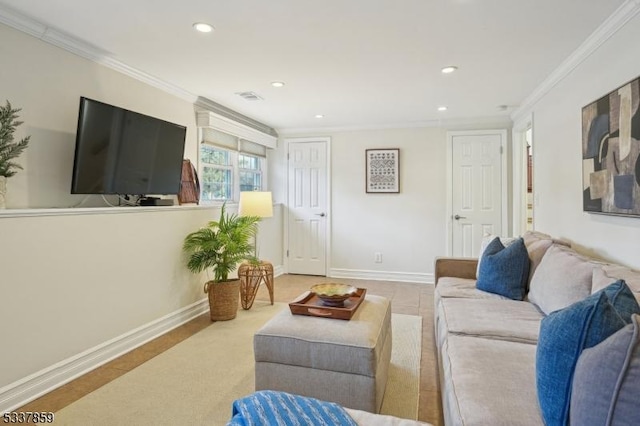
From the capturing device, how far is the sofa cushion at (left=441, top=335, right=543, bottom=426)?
47.2 inches

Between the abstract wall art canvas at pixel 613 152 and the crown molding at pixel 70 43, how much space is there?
344 centimetres

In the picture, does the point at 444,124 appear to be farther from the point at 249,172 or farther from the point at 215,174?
the point at 215,174

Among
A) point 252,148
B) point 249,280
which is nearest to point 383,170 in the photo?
point 252,148

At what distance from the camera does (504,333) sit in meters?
1.91

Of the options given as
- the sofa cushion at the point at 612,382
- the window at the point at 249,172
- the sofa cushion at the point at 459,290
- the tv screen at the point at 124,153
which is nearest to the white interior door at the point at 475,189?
the sofa cushion at the point at 459,290

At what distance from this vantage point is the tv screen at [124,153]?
8.35ft

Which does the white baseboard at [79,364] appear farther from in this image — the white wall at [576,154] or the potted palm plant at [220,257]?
the white wall at [576,154]

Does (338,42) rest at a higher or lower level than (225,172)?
higher

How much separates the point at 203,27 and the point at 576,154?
282 cm

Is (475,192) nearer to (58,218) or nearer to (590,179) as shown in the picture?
(590,179)

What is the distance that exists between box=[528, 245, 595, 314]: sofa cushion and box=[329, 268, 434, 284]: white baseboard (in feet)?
8.92

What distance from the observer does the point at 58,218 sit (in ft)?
7.69

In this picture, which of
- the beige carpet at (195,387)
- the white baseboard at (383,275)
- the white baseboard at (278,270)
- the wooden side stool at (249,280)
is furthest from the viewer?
the white baseboard at (278,270)

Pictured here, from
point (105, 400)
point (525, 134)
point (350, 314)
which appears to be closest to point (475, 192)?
point (525, 134)
